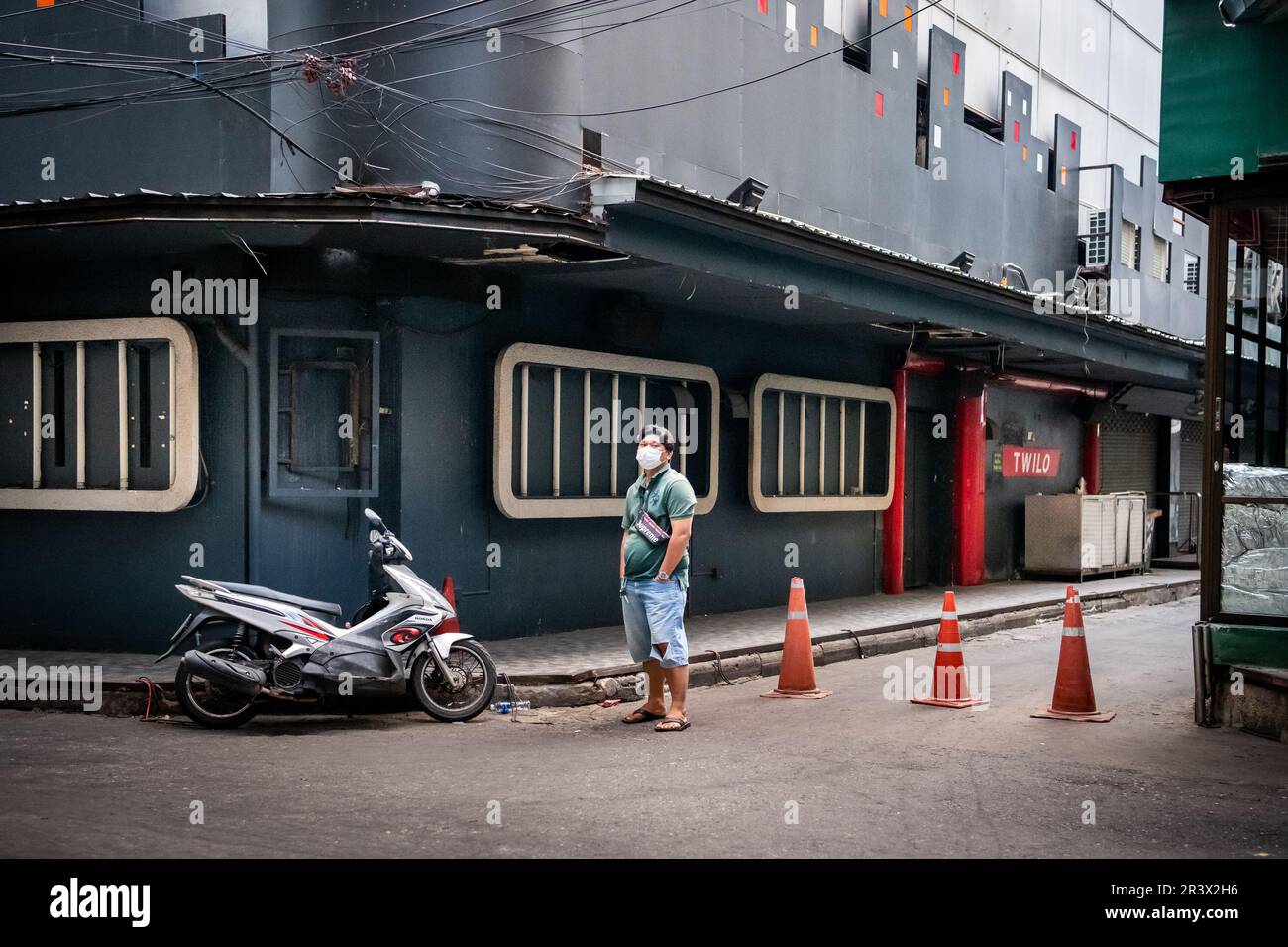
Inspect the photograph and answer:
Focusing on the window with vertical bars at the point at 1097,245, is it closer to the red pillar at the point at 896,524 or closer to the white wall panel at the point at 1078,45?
the white wall panel at the point at 1078,45

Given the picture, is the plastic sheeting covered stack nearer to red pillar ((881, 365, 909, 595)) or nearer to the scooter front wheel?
the scooter front wheel

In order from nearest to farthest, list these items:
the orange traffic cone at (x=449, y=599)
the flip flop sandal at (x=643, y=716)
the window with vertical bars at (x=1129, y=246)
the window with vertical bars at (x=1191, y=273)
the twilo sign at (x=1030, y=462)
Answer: the flip flop sandal at (x=643, y=716) → the orange traffic cone at (x=449, y=599) → the twilo sign at (x=1030, y=462) → the window with vertical bars at (x=1129, y=246) → the window with vertical bars at (x=1191, y=273)

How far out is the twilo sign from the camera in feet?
66.9

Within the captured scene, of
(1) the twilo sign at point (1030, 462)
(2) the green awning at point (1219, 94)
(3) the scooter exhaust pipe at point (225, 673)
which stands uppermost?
(2) the green awning at point (1219, 94)

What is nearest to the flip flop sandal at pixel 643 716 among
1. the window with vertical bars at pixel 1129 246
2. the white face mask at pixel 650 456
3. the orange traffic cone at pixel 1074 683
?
the white face mask at pixel 650 456

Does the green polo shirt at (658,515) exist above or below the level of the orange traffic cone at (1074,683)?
above

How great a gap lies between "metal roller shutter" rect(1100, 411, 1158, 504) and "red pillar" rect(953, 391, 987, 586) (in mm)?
5681

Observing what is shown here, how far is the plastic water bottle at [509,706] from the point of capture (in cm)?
944

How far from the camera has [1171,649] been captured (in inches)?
520

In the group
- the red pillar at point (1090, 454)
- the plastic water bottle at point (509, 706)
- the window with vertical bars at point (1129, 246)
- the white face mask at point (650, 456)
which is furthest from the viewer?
the window with vertical bars at point (1129, 246)

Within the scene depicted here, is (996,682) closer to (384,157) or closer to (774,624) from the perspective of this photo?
(774,624)

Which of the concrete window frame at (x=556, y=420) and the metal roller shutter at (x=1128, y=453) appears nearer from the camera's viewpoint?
the concrete window frame at (x=556, y=420)

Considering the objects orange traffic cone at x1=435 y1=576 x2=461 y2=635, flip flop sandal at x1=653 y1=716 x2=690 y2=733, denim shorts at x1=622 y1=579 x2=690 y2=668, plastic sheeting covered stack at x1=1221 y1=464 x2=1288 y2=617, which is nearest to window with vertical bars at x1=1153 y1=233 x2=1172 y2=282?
plastic sheeting covered stack at x1=1221 y1=464 x2=1288 y2=617

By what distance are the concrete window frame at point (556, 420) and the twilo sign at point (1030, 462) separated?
7.97m
